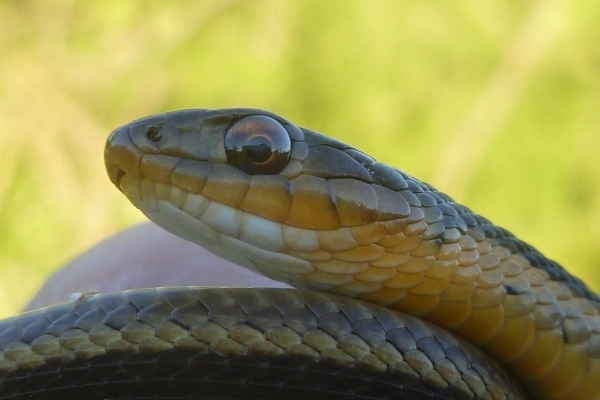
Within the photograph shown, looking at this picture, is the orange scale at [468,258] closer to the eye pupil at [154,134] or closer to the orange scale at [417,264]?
the orange scale at [417,264]

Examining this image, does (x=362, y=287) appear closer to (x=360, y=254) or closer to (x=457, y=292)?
(x=360, y=254)

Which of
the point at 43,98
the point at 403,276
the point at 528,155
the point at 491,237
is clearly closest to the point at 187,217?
the point at 403,276

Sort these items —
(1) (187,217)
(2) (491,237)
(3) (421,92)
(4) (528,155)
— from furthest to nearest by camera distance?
(3) (421,92)
(4) (528,155)
(2) (491,237)
(1) (187,217)

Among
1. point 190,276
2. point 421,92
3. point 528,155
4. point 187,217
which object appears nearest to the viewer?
point 187,217

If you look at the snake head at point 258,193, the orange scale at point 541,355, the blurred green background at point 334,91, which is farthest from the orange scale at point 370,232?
the blurred green background at point 334,91

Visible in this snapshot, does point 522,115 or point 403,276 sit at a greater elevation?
point 522,115

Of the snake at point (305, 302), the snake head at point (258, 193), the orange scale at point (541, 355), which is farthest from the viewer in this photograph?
the orange scale at point (541, 355)

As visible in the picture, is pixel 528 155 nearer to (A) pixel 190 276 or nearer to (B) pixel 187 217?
(A) pixel 190 276
